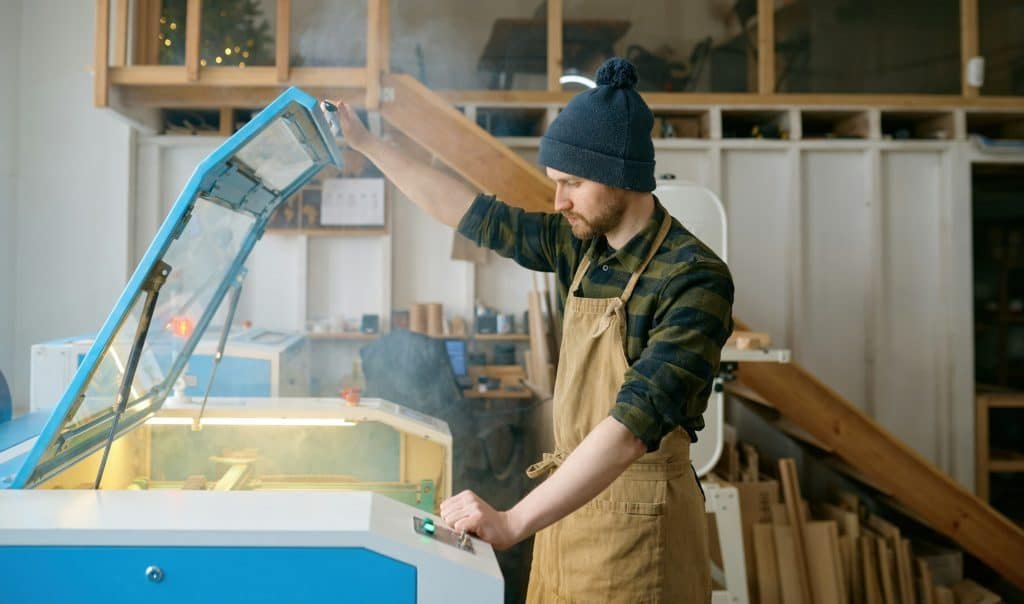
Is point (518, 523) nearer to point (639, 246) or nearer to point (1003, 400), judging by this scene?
point (639, 246)

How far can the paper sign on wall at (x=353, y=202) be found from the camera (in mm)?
4660

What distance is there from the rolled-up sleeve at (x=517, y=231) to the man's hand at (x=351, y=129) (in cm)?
31

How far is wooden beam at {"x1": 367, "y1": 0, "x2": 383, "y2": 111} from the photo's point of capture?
346 centimetres

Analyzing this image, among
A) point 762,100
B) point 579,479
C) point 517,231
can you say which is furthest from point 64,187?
point 579,479

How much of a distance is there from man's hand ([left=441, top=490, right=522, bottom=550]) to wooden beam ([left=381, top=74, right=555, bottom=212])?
215 cm

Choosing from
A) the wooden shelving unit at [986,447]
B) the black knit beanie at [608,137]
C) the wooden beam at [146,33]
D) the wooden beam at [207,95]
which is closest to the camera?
the black knit beanie at [608,137]

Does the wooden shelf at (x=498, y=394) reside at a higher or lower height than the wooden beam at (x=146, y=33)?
lower

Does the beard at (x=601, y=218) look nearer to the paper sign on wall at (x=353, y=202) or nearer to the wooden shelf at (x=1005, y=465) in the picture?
the paper sign on wall at (x=353, y=202)

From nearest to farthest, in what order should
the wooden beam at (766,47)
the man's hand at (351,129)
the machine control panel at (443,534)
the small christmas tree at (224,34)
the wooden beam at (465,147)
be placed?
1. the machine control panel at (443,534)
2. the man's hand at (351,129)
3. the wooden beam at (465,147)
4. the small christmas tree at (224,34)
5. the wooden beam at (766,47)

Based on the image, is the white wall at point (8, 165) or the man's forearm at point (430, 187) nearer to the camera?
the man's forearm at point (430, 187)

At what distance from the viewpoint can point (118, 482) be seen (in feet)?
6.67

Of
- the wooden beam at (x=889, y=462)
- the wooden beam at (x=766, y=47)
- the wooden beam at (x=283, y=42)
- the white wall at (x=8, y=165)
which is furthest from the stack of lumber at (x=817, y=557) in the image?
the white wall at (x=8, y=165)

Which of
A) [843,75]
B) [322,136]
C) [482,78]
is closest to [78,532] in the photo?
[322,136]

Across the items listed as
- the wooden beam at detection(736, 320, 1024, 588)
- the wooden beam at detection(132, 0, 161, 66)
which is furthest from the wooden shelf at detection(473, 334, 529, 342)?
the wooden beam at detection(132, 0, 161, 66)
